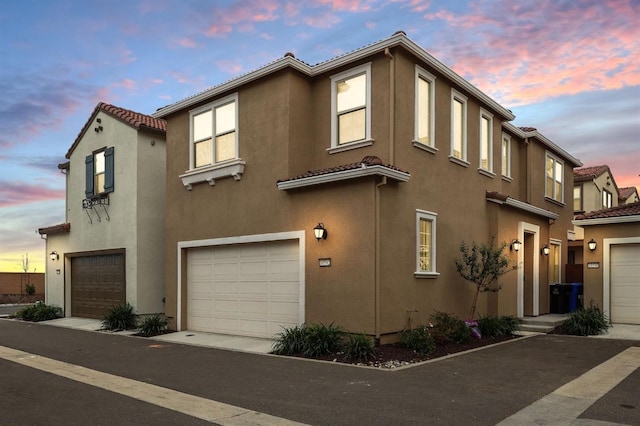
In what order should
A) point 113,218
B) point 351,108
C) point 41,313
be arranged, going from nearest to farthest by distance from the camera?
point 351,108
point 113,218
point 41,313

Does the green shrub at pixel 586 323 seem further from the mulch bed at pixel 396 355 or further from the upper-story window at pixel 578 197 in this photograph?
the upper-story window at pixel 578 197

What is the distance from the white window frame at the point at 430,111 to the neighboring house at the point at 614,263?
598cm

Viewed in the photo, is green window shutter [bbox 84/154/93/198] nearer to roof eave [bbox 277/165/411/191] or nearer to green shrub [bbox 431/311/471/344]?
roof eave [bbox 277/165/411/191]

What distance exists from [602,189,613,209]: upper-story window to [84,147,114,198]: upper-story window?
23.6 meters

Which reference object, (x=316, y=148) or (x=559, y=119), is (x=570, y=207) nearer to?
(x=559, y=119)

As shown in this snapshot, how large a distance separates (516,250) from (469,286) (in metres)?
2.44

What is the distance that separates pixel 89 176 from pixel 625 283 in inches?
701

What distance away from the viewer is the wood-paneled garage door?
17.2 m

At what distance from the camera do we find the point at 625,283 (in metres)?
14.4

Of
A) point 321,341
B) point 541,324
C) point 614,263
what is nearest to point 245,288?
point 321,341

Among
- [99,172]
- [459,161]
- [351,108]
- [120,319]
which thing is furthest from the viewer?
[99,172]

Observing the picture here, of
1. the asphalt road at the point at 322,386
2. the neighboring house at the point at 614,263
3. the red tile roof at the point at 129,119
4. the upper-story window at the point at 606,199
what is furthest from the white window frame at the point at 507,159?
the upper-story window at the point at 606,199

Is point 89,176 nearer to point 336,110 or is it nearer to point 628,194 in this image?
point 336,110

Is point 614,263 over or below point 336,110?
below
